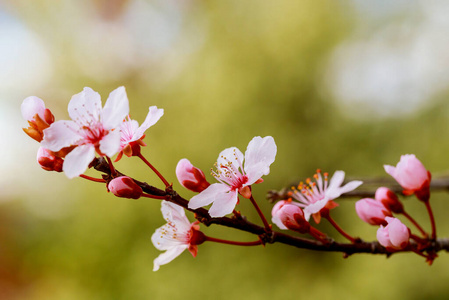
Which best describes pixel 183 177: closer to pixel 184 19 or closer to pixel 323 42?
pixel 323 42

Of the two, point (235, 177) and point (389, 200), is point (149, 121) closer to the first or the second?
point (235, 177)

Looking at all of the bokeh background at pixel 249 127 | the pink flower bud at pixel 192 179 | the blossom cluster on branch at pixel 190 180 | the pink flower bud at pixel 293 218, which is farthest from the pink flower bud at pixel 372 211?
the bokeh background at pixel 249 127

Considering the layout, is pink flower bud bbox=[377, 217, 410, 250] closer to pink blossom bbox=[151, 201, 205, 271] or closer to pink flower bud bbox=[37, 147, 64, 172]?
pink blossom bbox=[151, 201, 205, 271]

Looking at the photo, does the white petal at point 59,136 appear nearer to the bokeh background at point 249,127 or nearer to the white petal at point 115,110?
the white petal at point 115,110

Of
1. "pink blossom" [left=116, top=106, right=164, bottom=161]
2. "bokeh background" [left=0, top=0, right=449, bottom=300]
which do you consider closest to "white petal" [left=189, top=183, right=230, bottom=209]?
"pink blossom" [left=116, top=106, right=164, bottom=161]

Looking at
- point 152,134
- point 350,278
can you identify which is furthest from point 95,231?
point 350,278

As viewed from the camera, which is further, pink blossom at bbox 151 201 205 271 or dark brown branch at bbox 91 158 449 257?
pink blossom at bbox 151 201 205 271

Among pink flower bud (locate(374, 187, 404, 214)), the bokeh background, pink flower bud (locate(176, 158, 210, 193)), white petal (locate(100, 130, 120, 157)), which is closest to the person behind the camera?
white petal (locate(100, 130, 120, 157))

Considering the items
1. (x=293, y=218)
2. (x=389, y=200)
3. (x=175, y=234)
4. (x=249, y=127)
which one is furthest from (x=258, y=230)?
(x=249, y=127)
